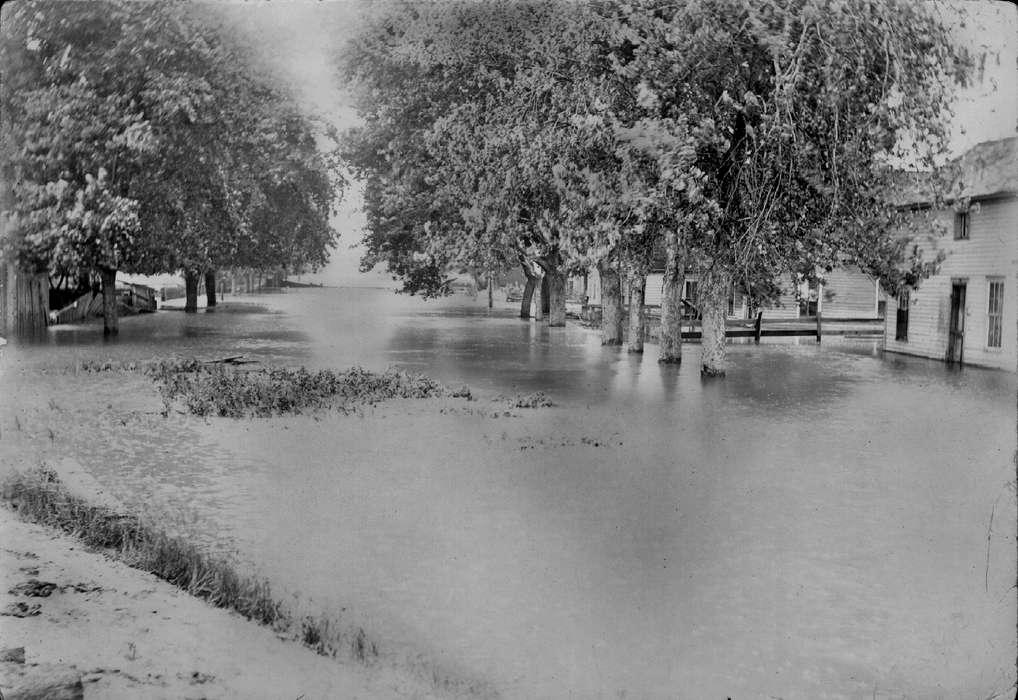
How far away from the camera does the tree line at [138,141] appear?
31.2 ft

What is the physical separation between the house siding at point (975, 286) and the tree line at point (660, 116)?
26.8 feet

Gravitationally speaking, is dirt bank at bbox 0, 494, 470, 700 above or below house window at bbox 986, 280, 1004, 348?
below

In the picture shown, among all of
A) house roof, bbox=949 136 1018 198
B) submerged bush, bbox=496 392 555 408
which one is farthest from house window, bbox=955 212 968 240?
submerged bush, bbox=496 392 555 408

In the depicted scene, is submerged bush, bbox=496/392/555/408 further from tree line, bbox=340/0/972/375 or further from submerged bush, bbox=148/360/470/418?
tree line, bbox=340/0/972/375

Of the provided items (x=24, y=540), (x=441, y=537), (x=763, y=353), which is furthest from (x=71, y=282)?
(x=763, y=353)

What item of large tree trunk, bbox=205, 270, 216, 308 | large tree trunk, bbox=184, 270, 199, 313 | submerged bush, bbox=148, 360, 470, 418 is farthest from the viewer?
large tree trunk, bbox=205, 270, 216, 308

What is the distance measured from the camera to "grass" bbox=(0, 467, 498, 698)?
281 inches

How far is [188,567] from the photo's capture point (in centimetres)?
845

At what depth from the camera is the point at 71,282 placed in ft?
36.2

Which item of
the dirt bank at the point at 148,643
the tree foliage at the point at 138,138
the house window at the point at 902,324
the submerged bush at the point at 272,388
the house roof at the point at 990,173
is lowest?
the dirt bank at the point at 148,643

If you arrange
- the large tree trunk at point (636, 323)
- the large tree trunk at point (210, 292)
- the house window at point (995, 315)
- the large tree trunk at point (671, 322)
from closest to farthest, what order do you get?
the large tree trunk at point (210, 292) < the house window at point (995, 315) < the large tree trunk at point (671, 322) < the large tree trunk at point (636, 323)

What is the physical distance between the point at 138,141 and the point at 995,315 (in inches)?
911

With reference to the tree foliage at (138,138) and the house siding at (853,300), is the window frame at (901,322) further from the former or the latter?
the tree foliage at (138,138)

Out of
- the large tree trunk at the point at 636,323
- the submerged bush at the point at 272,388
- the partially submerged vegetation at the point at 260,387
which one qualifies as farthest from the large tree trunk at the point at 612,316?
the partially submerged vegetation at the point at 260,387
